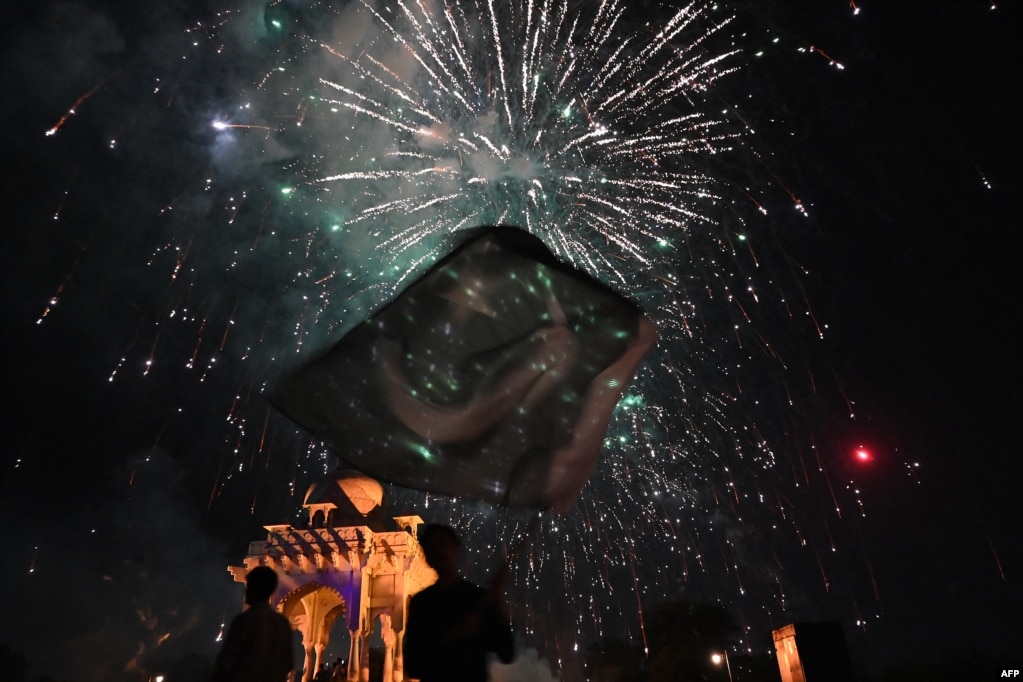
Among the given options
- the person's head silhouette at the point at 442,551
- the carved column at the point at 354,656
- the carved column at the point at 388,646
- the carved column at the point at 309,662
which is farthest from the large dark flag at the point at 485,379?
the carved column at the point at 309,662

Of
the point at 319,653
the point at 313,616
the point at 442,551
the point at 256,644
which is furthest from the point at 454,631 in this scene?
the point at 319,653

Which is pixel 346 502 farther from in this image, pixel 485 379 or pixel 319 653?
pixel 485 379

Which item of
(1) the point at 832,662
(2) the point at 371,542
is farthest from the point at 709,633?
(2) the point at 371,542

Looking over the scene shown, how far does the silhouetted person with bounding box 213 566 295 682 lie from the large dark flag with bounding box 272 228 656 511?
1.24 m

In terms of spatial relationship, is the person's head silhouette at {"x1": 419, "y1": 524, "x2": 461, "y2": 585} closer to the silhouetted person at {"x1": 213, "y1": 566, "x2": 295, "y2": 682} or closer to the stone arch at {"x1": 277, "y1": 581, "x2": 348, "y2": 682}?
the silhouetted person at {"x1": 213, "y1": 566, "x2": 295, "y2": 682}

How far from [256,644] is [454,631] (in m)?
1.73

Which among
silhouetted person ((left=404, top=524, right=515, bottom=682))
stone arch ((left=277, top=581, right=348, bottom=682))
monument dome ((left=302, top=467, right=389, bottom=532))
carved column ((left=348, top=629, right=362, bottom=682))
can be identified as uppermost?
monument dome ((left=302, top=467, right=389, bottom=532))

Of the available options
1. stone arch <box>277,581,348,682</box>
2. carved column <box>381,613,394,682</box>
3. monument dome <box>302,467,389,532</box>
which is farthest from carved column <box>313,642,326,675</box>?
monument dome <box>302,467,389,532</box>

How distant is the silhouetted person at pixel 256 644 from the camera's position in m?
4.67

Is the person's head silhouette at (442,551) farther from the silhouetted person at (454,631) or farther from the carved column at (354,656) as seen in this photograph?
the carved column at (354,656)

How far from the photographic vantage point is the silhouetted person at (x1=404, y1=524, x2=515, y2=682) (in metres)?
3.99

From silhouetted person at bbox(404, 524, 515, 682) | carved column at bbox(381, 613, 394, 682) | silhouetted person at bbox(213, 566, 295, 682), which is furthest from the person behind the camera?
carved column at bbox(381, 613, 394, 682)

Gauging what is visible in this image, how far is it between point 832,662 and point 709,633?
32.3m

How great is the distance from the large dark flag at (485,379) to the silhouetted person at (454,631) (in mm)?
1354
